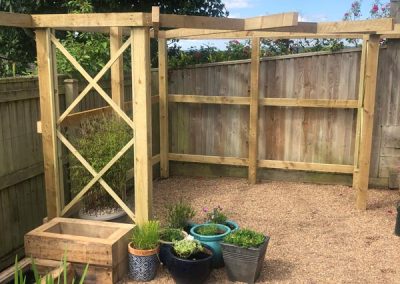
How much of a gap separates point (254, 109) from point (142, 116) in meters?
2.97

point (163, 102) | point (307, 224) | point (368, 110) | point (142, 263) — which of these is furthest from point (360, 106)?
point (142, 263)

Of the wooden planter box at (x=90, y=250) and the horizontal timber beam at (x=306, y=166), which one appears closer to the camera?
the wooden planter box at (x=90, y=250)

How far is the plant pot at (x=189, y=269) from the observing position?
3616 millimetres

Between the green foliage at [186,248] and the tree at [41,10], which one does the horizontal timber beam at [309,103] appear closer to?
the tree at [41,10]

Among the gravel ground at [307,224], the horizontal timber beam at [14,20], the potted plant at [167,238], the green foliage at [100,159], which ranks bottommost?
the gravel ground at [307,224]

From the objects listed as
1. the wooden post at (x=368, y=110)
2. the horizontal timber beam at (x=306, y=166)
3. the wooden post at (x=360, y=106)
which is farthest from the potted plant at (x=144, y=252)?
the wooden post at (x=360, y=106)

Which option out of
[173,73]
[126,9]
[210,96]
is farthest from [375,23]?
[126,9]

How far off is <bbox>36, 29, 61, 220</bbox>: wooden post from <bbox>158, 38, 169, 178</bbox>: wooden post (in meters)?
2.76

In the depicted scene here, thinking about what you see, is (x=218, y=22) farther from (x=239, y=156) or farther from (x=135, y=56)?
(x=239, y=156)

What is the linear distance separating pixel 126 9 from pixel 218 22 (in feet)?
16.3

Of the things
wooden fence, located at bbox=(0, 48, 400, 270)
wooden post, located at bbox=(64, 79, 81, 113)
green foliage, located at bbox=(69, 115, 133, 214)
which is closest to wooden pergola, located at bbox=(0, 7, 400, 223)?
green foliage, located at bbox=(69, 115, 133, 214)

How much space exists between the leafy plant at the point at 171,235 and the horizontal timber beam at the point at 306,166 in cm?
294

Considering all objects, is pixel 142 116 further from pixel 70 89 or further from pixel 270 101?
pixel 270 101

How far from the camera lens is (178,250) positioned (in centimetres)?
371
